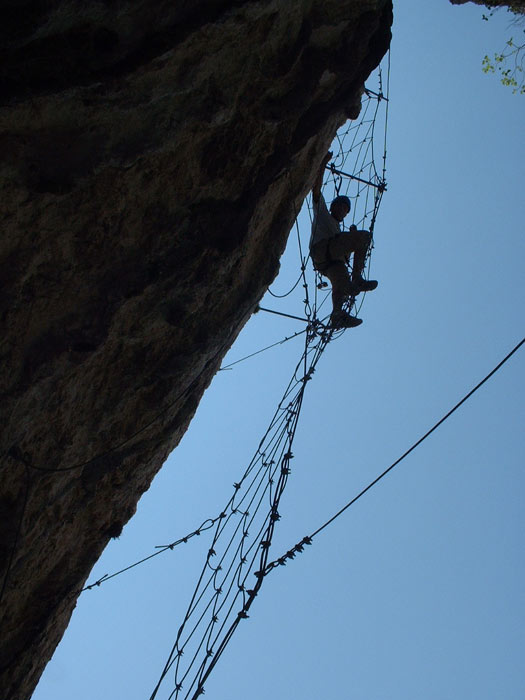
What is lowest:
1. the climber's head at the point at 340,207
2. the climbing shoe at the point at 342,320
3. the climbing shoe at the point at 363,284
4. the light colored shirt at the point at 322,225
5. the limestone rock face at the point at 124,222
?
the limestone rock face at the point at 124,222

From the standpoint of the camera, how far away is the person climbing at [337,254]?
8039 mm

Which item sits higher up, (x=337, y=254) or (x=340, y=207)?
(x=340, y=207)

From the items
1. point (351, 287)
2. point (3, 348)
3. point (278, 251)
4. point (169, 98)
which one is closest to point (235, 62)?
point (169, 98)

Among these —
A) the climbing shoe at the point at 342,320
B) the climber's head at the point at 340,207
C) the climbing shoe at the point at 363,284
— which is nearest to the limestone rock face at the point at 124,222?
the climbing shoe at the point at 342,320

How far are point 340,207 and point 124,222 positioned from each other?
4.17 m

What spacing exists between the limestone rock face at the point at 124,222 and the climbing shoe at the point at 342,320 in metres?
1.50

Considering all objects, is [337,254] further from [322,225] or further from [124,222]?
[124,222]

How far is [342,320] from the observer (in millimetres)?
7957

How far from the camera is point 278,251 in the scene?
21.7 ft

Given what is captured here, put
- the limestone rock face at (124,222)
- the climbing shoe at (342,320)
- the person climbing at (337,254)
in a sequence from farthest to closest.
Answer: the person climbing at (337,254)
the climbing shoe at (342,320)
the limestone rock face at (124,222)

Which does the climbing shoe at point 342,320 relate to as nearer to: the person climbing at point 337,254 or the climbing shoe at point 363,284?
the person climbing at point 337,254

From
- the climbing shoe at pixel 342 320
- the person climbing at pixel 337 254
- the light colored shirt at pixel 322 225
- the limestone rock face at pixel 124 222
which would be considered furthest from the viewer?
the light colored shirt at pixel 322 225

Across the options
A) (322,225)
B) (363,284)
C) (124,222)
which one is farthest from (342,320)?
(124,222)

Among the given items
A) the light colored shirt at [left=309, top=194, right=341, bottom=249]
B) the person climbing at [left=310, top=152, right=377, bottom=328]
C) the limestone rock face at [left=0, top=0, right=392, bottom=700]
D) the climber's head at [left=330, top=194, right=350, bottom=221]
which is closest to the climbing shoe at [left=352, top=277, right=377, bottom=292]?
the person climbing at [left=310, top=152, right=377, bottom=328]
